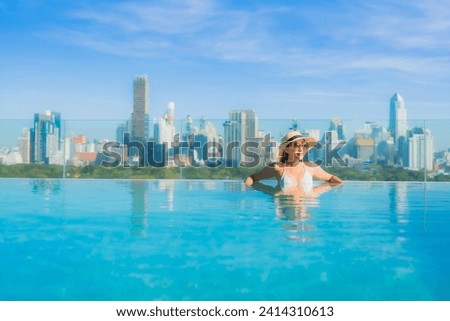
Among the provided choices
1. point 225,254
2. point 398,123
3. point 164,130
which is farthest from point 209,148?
point 225,254

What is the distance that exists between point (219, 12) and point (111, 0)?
7.51 feet

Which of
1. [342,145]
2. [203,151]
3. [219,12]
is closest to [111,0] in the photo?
[219,12]

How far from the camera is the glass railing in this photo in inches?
348

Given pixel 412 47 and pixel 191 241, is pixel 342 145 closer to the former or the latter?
pixel 412 47

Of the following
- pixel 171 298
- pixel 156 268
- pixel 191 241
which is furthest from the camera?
pixel 191 241

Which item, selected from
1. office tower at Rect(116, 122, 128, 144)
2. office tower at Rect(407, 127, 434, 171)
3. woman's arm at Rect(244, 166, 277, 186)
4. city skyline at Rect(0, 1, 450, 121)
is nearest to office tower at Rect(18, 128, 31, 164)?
city skyline at Rect(0, 1, 450, 121)

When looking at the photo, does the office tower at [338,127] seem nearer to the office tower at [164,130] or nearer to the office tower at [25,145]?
the office tower at [164,130]

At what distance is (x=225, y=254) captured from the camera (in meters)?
2.43

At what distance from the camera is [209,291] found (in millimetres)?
1933

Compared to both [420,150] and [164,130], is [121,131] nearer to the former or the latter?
[164,130]

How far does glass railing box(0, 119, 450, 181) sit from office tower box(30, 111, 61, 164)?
0.02m

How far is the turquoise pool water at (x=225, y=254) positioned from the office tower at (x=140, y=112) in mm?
5167

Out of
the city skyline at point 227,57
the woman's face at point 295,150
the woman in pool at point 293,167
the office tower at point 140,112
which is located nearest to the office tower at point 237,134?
the city skyline at point 227,57

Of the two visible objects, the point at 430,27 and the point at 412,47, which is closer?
the point at 430,27
